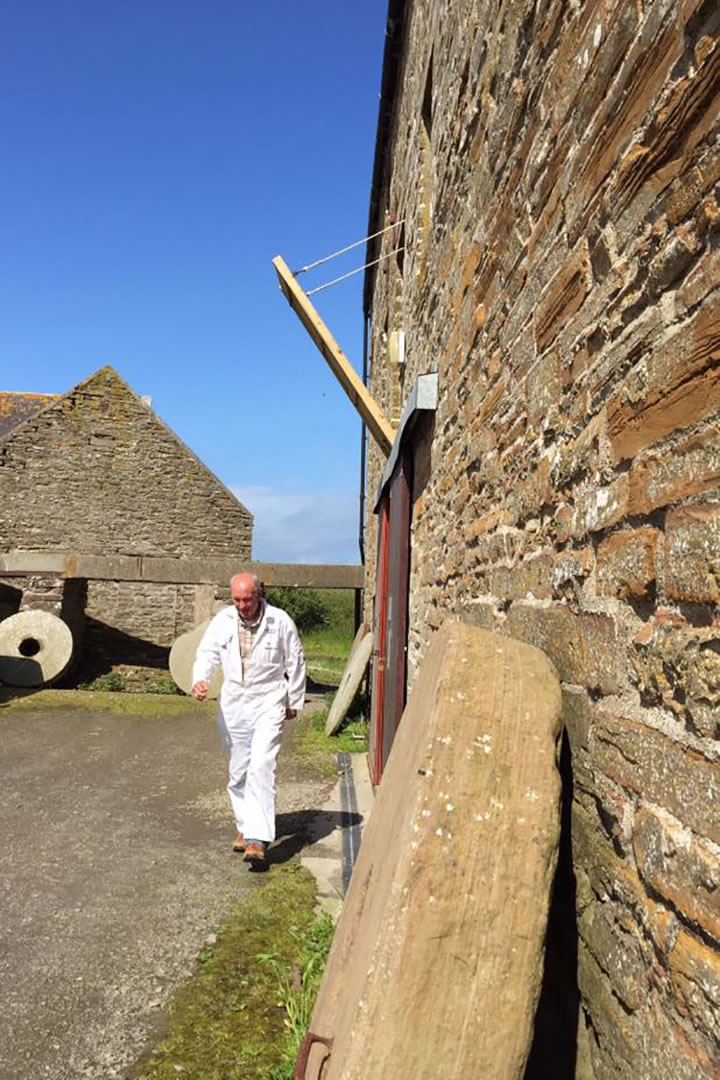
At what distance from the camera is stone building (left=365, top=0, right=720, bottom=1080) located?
1.28 m

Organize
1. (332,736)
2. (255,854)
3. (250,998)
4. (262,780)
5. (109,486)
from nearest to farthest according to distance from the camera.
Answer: (250,998) → (255,854) → (262,780) → (332,736) → (109,486)

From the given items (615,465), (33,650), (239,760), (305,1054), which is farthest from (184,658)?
A: (615,465)

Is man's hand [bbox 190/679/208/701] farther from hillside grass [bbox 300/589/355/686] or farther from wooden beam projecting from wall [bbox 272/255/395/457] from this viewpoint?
hillside grass [bbox 300/589/355/686]

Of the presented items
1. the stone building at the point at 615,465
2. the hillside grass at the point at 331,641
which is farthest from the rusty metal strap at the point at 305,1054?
the hillside grass at the point at 331,641

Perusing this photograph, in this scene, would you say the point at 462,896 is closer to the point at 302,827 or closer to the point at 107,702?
the point at 302,827

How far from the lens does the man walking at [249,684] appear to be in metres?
5.19

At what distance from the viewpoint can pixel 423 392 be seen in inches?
166

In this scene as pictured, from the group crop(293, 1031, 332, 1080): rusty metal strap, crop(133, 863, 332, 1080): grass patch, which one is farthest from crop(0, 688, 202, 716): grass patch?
crop(293, 1031, 332, 1080): rusty metal strap

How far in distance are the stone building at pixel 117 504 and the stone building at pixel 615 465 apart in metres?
14.5

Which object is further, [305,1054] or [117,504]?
[117,504]

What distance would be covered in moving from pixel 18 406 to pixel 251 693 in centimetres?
1719

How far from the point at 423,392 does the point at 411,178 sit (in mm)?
2860

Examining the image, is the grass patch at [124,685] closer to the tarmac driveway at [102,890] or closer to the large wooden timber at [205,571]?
the large wooden timber at [205,571]

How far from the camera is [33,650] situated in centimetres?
1307
